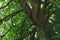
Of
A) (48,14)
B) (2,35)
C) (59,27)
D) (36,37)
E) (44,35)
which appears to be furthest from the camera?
(36,37)

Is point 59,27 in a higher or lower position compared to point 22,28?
higher

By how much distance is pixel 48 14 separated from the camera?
2760 millimetres

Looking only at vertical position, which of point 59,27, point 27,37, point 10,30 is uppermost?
point 59,27

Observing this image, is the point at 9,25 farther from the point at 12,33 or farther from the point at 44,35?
the point at 44,35

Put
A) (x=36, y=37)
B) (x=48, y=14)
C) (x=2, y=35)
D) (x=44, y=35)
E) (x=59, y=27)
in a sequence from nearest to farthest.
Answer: (x=59, y=27)
(x=48, y=14)
(x=44, y=35)
(x=2, y=35)
(x=36, y=37)

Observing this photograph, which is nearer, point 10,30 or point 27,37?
point 10,30

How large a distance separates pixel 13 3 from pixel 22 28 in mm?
482

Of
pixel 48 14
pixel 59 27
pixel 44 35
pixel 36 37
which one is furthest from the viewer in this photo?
pixel 36 37

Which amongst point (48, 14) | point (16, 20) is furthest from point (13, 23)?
point (48, 14)

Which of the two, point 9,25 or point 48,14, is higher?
point 48,14

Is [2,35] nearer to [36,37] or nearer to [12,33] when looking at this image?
[12,33]

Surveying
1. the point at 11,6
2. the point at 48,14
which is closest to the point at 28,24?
the point at 11,6

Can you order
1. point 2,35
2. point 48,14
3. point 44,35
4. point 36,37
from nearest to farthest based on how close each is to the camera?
point 48,14
point 44,35
point 2,35
point 36,37

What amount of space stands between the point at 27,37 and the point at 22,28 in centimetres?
34
